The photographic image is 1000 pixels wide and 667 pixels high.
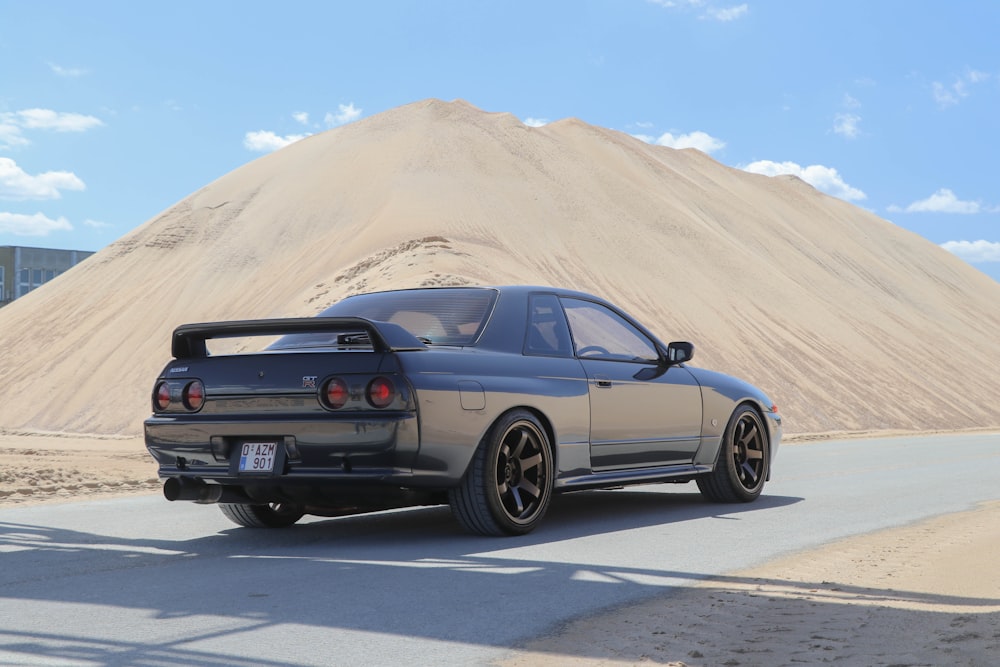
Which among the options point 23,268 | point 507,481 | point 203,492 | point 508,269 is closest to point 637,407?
point 507,481

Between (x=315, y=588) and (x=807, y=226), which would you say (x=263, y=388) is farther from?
(x=807, y=226)

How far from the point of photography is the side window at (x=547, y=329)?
750 centimetres

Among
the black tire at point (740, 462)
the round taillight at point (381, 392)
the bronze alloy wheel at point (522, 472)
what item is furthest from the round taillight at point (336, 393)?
the black tire at point (740, 462)

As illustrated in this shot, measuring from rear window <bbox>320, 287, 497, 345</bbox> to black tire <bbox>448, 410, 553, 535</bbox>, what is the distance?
627 mm

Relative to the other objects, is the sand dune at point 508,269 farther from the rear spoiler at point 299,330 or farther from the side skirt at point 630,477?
the rear spoiler at point 299,330

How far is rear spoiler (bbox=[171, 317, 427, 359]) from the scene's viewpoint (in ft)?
21.1

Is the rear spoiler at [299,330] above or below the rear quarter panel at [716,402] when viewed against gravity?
above

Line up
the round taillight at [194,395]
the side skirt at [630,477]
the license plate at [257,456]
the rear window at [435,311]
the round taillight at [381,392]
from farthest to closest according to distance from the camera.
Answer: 1. the side skirt at [630,477]
2. the rear window at [435,311]
3. the round taillight at [194,395]
4. the license plate at [257,456]
5. the round taillight at [381,392]

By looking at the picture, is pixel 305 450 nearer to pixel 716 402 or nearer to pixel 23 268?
pixel 716 402

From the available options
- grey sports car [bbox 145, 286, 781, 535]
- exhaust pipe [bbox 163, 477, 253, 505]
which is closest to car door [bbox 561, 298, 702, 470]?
grey sports car [bbox 145, 286, 781, 535]

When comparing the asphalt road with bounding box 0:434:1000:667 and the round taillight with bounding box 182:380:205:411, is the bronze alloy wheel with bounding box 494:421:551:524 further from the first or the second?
the round taillight with bounding box 182:380:205:411

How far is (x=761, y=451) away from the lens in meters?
9.40

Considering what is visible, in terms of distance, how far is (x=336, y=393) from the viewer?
647cm

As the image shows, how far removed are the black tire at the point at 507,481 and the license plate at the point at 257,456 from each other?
1.02 meters
